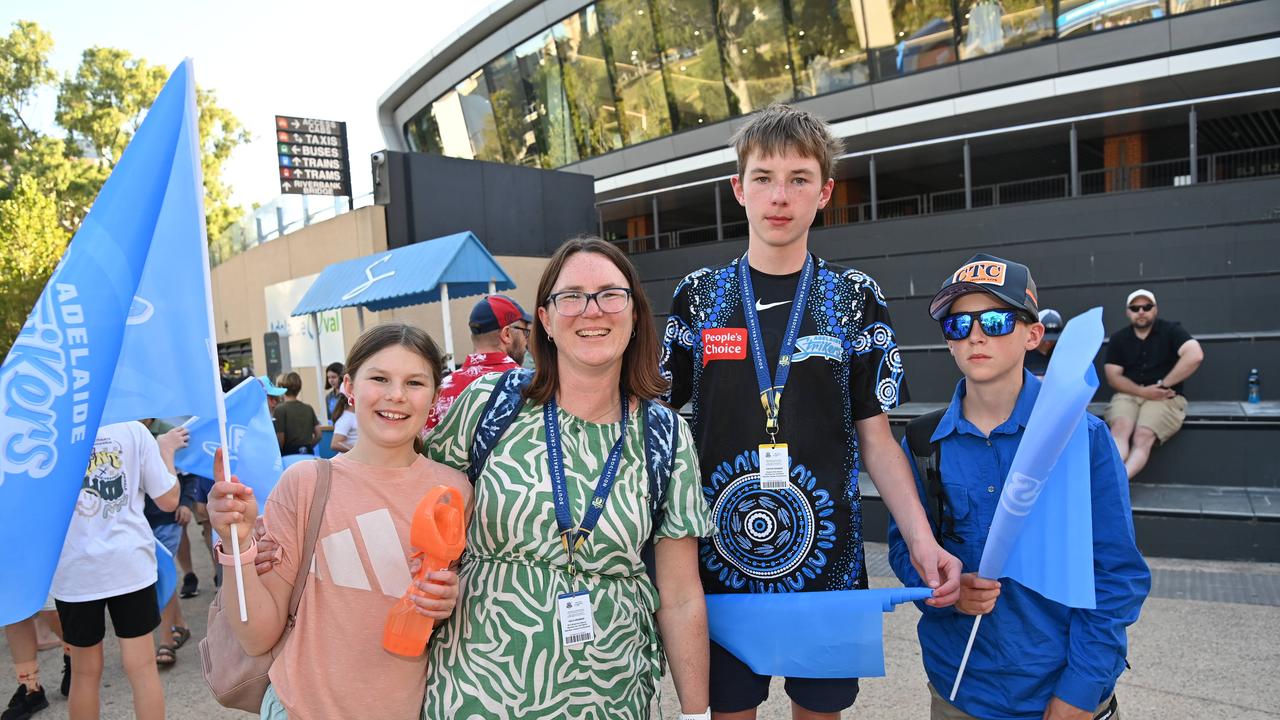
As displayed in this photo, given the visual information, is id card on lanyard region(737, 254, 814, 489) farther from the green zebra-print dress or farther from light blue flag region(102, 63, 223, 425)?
light blue flag region(102, 63, 223, 425)

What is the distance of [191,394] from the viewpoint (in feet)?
6.90

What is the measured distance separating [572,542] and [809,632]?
2.56 feet

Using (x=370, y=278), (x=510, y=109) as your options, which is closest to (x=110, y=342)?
(x=370, y=278)

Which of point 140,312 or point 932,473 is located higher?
point 140,312

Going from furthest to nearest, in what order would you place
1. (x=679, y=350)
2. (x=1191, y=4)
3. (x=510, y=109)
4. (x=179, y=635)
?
(x=510, y=109), (x=1191, y=4), (x=179, y=635), (x=679, y=350)

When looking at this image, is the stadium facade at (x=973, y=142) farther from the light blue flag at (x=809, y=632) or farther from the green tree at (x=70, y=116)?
the green tree at (x=70, y=116)

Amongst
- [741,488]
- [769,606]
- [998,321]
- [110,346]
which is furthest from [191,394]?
[998,321]

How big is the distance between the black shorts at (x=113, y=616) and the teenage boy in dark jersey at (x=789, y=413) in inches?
123

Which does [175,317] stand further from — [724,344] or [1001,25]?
[1001,25]

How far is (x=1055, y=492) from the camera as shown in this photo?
6.93ft

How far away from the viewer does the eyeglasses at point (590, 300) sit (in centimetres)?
202

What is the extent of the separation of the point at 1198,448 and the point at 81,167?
39.2 meters

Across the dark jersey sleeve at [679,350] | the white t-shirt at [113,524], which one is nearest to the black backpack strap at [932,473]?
the dark jersey sleeve at [679,350]

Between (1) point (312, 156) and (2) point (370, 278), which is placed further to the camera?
(1) point (312, 156)
